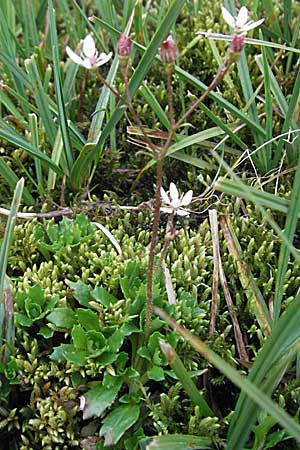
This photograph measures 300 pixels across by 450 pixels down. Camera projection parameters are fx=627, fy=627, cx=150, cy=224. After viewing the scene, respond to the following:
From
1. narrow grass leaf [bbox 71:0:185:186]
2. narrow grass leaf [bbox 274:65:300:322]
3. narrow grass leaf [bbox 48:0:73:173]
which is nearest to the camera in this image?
narrow grass leaf [bbox 274:65:300:322]

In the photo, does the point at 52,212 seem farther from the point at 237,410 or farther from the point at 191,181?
the point at 237,410

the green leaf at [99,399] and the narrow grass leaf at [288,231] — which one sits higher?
the narrow grass leaf at [288,231]

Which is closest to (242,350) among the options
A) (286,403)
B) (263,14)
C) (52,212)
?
(286,403)

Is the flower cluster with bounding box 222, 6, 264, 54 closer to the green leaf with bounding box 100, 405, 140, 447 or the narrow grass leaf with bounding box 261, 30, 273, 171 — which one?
the narrow grass leaf with bounding box 261, 30, 273, 171

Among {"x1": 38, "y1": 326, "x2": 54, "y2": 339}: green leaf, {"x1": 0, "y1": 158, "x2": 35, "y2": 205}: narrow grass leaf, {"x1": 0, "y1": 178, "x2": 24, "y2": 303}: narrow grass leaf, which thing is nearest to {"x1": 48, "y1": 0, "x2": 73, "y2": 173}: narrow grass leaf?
{"x1": 0, "y1": 158, "x2": 35, "y2": 205}: narrow grass leaf

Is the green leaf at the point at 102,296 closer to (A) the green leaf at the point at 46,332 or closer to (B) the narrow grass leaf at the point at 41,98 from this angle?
(A) the green leaf at the point at 46,332

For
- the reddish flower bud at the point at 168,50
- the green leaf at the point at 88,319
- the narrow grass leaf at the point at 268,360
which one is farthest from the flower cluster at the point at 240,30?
the green leaf at the point at 88,319
